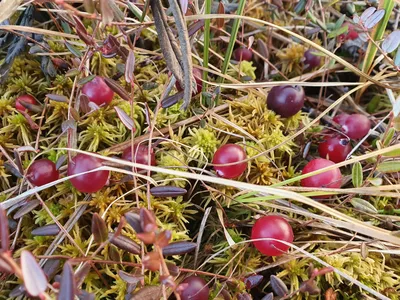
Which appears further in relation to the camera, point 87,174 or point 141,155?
point 141,155

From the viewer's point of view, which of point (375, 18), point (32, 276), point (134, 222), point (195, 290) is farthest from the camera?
point (375, 18)

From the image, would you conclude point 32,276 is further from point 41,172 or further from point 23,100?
point 23,100

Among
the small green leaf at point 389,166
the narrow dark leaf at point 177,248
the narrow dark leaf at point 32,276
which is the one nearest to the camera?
the narrow dark leaf at point 32,276

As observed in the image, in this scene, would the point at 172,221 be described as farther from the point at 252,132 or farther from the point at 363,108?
the point at 363,108

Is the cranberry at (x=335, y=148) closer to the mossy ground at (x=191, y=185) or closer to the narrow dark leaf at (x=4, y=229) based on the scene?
the mossy ground at (x=191, y=185)

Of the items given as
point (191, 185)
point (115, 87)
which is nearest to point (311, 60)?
point (191, 185)

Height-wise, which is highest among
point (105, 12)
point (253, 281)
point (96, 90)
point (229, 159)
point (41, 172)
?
point (105, 12)

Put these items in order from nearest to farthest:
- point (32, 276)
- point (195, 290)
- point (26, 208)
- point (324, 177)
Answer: point (32, 276)
point (195, 290)
point (26, 208)
point (324, 177)

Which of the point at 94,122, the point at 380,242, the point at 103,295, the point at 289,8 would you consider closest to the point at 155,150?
the point at 94,122

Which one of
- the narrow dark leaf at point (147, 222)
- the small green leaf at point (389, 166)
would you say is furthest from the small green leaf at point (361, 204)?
the narrow dark leaf at point (147, 222)
